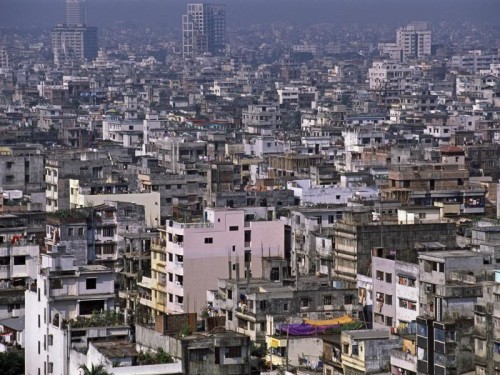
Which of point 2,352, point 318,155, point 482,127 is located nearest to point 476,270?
point 2,352

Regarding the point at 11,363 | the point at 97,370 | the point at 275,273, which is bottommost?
the point at 11,363

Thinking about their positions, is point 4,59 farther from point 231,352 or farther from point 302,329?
point 231,352

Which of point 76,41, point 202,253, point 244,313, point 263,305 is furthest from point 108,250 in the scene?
point 76,41

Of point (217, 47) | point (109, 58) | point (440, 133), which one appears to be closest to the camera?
point (440, 133)

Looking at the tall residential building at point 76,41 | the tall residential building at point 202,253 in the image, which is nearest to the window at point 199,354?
the tall residential building at point 202,253

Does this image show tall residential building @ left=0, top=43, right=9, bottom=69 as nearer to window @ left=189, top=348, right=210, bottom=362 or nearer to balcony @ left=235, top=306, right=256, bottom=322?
balcony @ left=235, top=306, right=256, bottom=322

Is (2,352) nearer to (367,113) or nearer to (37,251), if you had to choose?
(37,251)

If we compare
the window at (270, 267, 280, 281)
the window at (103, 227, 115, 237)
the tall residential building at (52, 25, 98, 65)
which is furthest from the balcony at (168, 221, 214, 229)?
the tall residential building at (52, 25, 98, 65)
